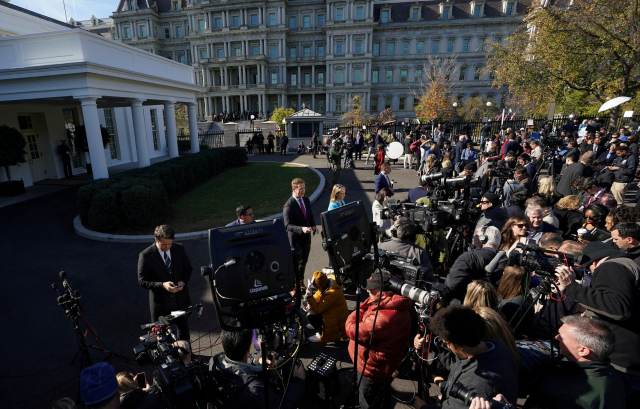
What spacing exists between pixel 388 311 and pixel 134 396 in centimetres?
209

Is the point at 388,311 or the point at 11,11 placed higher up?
the point at 11,11

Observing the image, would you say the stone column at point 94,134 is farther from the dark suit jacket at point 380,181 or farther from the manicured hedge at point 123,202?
the dark suit jacket at point 380,181

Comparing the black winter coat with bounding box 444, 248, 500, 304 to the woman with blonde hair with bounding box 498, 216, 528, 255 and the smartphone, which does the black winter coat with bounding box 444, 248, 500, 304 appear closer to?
the woman with blonde hair with bounding box 498, 216, 528, 255

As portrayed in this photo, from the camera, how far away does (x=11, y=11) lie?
14.9 metres

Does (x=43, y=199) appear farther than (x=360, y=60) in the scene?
No

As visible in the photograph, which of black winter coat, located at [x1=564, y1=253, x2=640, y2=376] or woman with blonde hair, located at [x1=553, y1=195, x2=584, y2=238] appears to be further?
woman with blonde hair, located at [x1=553, y1=195, x2=584, y2=238]

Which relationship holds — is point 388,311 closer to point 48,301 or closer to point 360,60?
point 48,301

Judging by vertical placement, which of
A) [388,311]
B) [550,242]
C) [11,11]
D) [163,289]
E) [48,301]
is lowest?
[48,301]

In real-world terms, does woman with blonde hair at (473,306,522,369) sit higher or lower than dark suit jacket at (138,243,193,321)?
higher

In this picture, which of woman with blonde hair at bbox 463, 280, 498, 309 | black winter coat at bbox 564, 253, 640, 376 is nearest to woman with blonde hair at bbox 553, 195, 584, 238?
black winter coat at bbox 564, 253, 640, 376

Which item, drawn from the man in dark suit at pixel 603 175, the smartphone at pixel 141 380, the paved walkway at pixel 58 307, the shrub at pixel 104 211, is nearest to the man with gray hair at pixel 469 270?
the paved walkway at pixel 58 307

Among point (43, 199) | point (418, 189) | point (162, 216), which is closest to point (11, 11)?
point (43, 199)

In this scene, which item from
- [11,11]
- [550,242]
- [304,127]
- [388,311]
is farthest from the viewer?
[304,127]

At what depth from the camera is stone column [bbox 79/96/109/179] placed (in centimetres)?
1138
